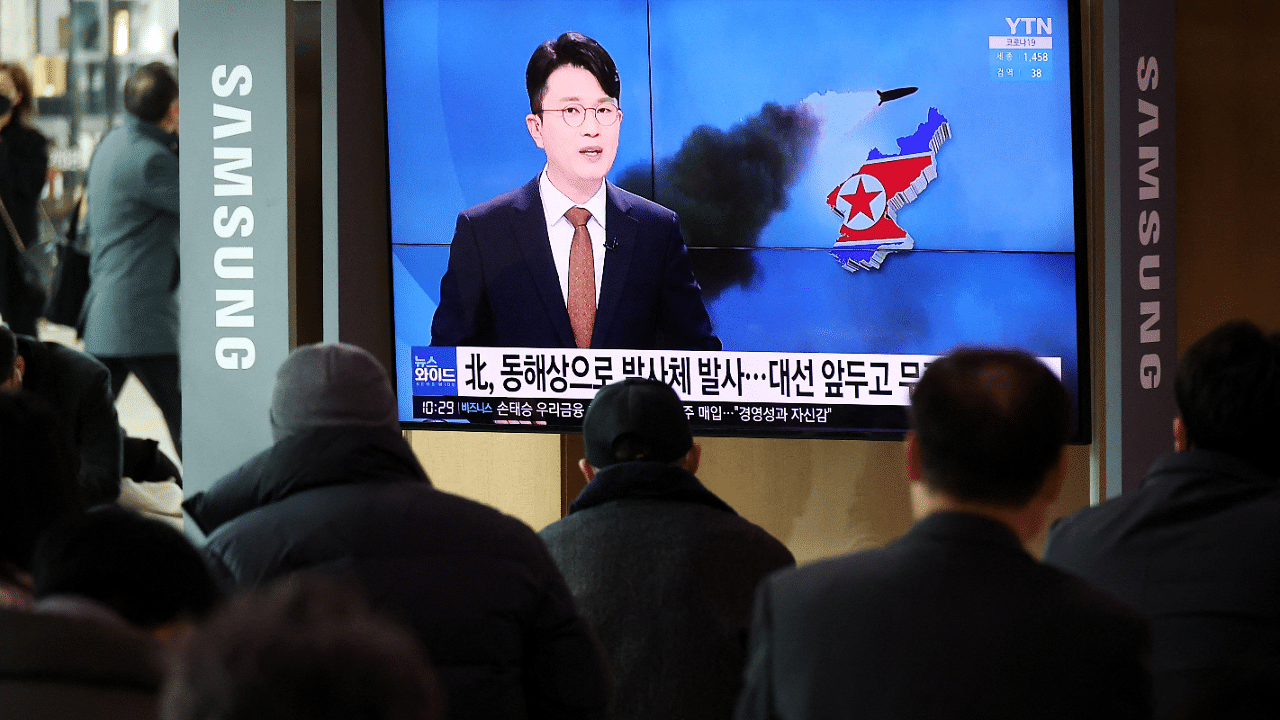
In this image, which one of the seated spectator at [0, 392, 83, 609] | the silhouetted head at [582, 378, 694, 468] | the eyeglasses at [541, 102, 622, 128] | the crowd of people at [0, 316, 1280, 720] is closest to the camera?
the crowd of people at [0, 316, 1280, 720]

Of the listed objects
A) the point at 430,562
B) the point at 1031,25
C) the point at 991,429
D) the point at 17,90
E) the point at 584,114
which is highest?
the point at 17,90

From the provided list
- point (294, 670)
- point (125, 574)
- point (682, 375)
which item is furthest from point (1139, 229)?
point (294, 670)

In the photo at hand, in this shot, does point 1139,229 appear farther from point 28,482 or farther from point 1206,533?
point 28,482

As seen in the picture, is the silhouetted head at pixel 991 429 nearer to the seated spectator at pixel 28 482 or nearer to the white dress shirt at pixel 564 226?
the seated spectator at pixel 28 482

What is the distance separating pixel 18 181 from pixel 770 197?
333cm

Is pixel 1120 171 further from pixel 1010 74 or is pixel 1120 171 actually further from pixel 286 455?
pixel 286 455

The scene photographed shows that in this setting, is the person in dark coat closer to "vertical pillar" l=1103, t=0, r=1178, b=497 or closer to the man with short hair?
the man with short hair

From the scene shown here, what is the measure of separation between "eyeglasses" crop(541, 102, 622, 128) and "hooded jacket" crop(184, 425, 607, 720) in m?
1.97

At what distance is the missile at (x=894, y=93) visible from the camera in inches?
151

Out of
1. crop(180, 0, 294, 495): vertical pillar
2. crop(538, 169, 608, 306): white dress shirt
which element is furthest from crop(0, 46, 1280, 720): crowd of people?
crop(538, 169, 608, 306): white dress shirt

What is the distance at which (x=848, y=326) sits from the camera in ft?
12.9

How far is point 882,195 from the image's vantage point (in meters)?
3.88

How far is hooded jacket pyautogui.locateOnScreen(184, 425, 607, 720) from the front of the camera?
211 centimetres

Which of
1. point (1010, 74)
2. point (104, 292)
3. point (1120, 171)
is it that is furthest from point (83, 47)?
point (1120, 171)
